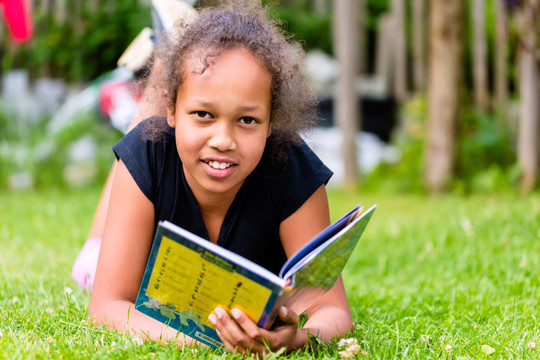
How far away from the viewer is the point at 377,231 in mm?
4465

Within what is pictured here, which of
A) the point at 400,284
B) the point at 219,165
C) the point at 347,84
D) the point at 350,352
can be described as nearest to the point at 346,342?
the point at 350,352

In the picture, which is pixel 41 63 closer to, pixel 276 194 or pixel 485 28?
pixel 485 28

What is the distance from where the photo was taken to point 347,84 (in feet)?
22.9

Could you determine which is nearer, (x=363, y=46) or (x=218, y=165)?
(x=218, y=165)

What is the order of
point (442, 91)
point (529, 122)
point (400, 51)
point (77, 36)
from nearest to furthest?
1. point (529, 122)
2. point (442, 91)
3. point (77, 36)
4. point (400, 51)

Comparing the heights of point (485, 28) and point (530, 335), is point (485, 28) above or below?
above

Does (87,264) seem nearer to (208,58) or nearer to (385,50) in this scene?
(208,58)

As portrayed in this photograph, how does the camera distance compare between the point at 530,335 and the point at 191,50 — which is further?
the point at 530,335

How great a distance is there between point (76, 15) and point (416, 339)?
646 centimetres

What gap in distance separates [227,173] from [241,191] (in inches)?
10.1

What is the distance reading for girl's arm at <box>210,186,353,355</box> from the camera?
1761mm

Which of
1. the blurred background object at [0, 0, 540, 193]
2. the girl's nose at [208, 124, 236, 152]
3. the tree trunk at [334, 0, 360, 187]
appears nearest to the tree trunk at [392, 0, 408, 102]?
the blurred background object at [0, 0, 540, 193]

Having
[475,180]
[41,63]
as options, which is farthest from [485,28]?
[41,63]

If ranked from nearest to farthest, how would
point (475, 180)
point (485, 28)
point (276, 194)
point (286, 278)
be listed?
point (286, 278) → point (276, 194) → point (475, 180) → point (485, 28)
